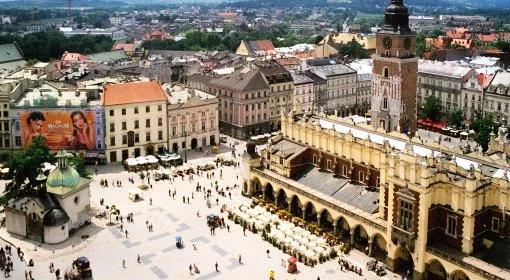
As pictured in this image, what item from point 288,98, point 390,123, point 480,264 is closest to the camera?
point 480,264

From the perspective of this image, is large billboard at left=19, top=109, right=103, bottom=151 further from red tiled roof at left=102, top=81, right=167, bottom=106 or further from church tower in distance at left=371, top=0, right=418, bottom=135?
church tower in distance at left=371, top=0, right=418, bottom=135

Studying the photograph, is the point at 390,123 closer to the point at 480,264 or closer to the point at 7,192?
the point at 480,264

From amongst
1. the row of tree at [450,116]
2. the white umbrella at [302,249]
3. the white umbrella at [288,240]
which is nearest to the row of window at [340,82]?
the row of tree at [450,116]

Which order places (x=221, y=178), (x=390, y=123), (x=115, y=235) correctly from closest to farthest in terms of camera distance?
1. (x=115, y=235)
2. (x=221, y=178)
3. (x=390, y=123)

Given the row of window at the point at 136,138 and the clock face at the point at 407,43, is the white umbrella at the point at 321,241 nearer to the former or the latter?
the clock face at the point at 407,43

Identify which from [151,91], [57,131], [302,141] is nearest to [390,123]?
[302,141]

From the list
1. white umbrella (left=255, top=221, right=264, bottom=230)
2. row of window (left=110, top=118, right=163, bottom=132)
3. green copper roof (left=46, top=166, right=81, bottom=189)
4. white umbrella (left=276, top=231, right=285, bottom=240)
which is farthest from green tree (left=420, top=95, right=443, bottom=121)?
green copper roof (left=46, top=166, right=81, bottom=189)
